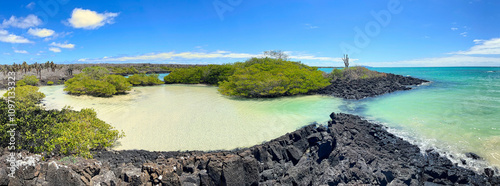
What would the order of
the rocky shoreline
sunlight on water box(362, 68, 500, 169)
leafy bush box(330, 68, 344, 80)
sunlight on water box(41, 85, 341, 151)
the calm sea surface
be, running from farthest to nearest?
leafy bush box(330, 68, 344, 80)
sunlight on water box(41, 85, 341, 151)
the calm sea surface
sunlight on water box(362, 68, 500, 169)
the rocky shoreline

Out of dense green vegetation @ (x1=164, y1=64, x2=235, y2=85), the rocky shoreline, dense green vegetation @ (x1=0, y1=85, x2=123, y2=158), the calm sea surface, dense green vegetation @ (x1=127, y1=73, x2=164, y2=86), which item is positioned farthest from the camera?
dense green vegetation @ (x1=164, y1=64, x2=235, y2=85)

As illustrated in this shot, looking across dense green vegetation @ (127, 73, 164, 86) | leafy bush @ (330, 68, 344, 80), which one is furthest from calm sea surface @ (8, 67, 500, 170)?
leafy bush @ (330, 68, 344, 80)

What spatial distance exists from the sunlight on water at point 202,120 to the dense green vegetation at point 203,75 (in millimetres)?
13068

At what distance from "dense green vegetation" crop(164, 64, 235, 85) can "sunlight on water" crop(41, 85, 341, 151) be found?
1307 centimetres

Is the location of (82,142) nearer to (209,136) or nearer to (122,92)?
(209,136)

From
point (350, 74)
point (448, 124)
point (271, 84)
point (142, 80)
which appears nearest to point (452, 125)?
point (448, 124)

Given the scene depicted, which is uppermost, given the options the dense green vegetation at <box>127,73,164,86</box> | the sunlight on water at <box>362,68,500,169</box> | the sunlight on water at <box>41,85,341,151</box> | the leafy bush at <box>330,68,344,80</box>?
the leafy bush at <box>330,68,344,80</box>

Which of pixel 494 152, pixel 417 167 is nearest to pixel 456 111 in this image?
pixel 494 152

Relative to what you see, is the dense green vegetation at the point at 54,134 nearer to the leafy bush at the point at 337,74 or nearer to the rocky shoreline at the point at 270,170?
the rocky shoreline at the point at 270,170

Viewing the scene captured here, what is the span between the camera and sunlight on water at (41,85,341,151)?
7.33 metres

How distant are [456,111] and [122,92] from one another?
69.7 ft

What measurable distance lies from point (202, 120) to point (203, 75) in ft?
63.6

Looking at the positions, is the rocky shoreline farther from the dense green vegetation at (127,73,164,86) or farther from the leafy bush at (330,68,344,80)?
the leafy bush at (330,68,344,80)

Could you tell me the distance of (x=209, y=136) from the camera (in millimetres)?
7805
